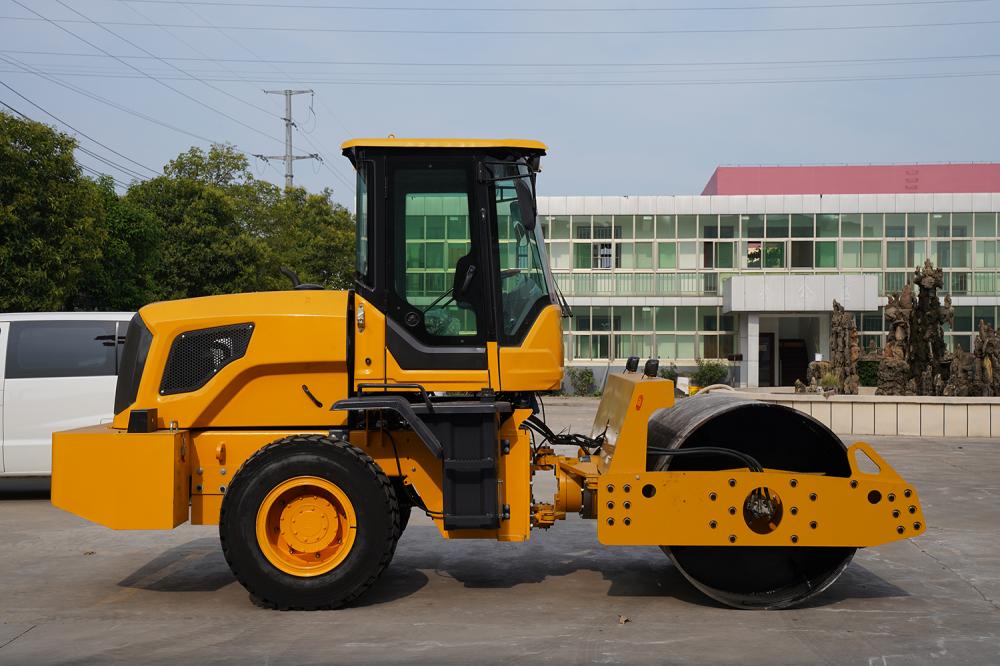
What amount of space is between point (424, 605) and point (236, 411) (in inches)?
72.6

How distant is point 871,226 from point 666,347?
9.70 m

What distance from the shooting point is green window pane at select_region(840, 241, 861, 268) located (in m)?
43.8

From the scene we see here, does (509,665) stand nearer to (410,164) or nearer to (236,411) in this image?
(236,411)

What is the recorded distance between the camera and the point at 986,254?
43.7 meters

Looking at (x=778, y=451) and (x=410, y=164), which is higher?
(x=410, y=164)

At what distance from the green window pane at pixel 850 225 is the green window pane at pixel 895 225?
3.85 ft

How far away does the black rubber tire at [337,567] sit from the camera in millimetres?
6848

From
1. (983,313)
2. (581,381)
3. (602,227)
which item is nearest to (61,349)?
(581,381)

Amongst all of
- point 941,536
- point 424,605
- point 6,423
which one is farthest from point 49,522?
point 941,536

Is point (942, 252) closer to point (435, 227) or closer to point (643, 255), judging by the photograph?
point (643, 255)

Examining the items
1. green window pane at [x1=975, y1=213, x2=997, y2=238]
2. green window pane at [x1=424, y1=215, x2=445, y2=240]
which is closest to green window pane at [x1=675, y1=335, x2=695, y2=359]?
green window pane at [x1=975, y1=213, x2=997, y2=238]

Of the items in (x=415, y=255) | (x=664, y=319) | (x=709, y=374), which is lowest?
(x=709, y=374)

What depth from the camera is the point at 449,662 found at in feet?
18.9

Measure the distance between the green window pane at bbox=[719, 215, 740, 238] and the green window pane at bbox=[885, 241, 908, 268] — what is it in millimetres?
6144
